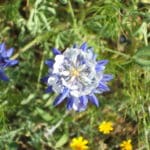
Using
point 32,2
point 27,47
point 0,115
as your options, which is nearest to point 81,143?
point 0,115

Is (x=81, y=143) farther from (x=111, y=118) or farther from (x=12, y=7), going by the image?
(x=12, y=7)

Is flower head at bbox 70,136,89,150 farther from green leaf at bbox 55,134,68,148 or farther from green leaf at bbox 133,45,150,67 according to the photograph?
green leaf at bbox 133,45,150,67

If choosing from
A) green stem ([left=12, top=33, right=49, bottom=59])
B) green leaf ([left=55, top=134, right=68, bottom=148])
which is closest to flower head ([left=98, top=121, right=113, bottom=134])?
green leaf ([left=55, top=134, right=68, bottom=148])

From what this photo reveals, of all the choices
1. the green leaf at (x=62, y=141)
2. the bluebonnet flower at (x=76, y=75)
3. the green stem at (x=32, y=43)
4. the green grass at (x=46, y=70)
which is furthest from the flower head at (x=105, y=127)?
the green stem at (x=32, y=43)

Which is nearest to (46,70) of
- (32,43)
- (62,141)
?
(32,43)

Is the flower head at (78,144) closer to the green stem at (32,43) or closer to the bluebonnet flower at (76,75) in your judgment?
the bluebonnet flower at (76,75)

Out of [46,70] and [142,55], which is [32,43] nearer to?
[46,70]
